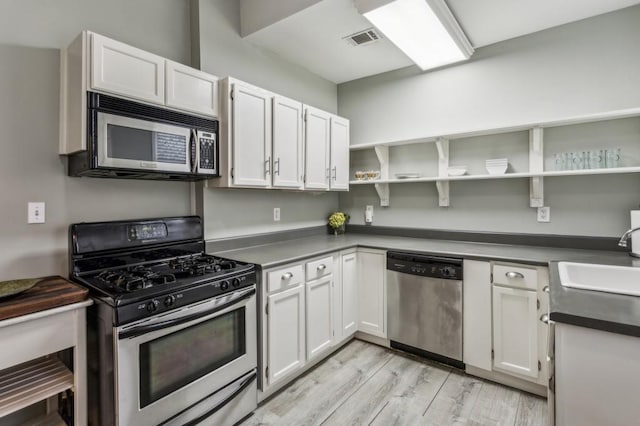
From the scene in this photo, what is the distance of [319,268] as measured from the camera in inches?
98.2

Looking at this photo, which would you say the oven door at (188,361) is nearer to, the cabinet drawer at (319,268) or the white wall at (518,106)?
the cabinet drawer at (319,268)

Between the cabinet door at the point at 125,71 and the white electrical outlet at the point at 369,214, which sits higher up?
the cabinet door at the point at 125,71

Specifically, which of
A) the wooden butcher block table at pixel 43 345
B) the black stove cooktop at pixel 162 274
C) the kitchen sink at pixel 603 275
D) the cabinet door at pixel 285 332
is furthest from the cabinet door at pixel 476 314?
the wooden butcher block table at pixel 43 345

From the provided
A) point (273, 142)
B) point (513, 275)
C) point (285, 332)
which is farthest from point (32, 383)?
point (513, 275)

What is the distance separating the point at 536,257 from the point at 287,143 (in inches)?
78.1

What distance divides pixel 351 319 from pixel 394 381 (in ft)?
2.12

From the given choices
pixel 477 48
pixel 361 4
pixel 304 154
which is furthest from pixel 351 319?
pixel 477 48

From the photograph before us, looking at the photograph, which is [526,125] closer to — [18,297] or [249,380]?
[249,380]

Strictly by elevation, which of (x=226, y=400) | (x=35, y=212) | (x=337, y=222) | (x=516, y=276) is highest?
(x=35, y=212)

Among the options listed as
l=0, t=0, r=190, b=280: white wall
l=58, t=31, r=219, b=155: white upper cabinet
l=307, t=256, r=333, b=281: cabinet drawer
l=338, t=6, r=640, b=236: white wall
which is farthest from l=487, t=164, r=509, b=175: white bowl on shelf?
l=0, t=0, r=190, b=280: white wall

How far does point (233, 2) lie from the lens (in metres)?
2.58

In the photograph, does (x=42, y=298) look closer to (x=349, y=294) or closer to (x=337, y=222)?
(x=349, y=294)

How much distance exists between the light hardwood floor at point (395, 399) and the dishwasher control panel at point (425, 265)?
74cm

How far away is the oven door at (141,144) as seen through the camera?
1.66m
